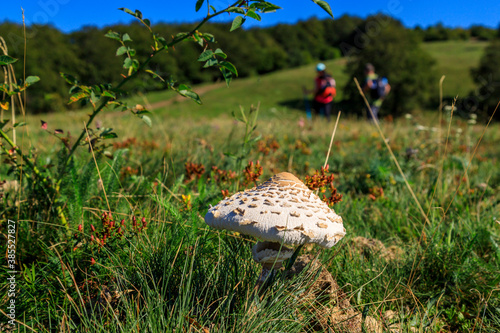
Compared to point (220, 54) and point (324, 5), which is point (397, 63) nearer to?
point (324, 5)

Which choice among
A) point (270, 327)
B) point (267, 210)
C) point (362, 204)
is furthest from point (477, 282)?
point (267, 210)

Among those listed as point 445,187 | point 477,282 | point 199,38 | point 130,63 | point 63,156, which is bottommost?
point 477,282

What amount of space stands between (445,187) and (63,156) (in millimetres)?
3536

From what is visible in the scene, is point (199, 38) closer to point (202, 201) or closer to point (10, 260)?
point (202, 201)

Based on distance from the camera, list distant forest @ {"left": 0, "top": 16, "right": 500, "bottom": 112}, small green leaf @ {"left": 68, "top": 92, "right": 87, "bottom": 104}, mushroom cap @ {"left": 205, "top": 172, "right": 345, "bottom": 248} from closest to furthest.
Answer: mushroom cap @ {"left": 205, "top": 172, "right": 345, "bottom": 248} → small green leaf @ {"left": 68, "top": 92, "right": 87, "bottom": 104} → distant forest @ {"left": 0, "top": 16, "right": 500, "bottom": 112}

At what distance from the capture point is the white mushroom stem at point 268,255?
5.53ft

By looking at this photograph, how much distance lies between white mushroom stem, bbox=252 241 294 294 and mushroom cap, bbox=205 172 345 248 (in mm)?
202

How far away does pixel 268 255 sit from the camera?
1688mm

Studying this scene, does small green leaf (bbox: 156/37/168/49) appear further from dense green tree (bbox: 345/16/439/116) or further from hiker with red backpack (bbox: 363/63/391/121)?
dense green tree (bbox: 345/16/439/116)

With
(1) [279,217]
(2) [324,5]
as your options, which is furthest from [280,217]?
(2) [324,5]

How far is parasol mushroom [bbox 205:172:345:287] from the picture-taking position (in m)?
1.43

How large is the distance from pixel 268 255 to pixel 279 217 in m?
0.32

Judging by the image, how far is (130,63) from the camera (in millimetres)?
2072

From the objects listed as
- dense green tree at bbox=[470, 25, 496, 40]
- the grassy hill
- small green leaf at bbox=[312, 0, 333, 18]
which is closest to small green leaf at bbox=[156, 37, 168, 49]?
small green leaf at bbox=[312, 0, 333, 18]
